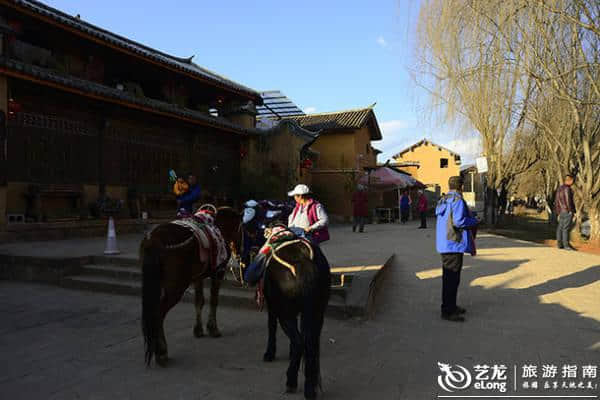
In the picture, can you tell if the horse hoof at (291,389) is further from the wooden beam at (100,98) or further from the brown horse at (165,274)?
the wooden beam at (100,98)

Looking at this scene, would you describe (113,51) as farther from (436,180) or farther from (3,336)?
(436,180)

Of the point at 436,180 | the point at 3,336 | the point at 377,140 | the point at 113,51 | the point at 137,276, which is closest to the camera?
the point at 3,336

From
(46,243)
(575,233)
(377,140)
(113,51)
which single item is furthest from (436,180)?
(46,243)

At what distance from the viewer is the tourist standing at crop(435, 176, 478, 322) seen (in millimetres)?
4762

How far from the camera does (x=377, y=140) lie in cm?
2941

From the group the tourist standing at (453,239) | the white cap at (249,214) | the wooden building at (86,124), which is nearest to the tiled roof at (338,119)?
the wooden building at (86,124)

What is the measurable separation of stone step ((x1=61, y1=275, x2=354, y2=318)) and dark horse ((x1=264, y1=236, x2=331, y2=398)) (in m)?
1.99

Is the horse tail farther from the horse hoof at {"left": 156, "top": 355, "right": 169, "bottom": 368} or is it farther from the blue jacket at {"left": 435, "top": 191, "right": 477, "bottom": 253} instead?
the blue jacket at {"left": 435, "top": 191, "right": 477, "bottom": 253}

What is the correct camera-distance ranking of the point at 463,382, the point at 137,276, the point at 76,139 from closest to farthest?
the point at 463,382 < the point at 137,276 < the point at 76,139

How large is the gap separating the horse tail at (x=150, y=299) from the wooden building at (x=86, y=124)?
812 centimetres

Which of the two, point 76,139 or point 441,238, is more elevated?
point 76,139

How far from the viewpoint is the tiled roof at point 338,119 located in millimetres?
23766

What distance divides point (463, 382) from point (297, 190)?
2.39m

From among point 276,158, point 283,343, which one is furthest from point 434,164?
point 283,343
